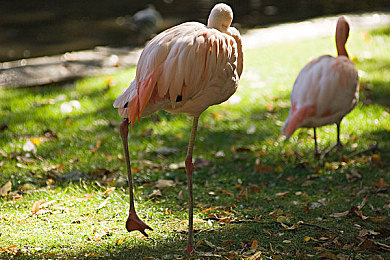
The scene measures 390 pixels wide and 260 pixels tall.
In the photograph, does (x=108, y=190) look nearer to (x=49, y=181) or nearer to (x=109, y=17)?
(x=49, y=181)

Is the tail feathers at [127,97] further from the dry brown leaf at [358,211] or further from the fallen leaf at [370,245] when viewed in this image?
the dry brown leaf at [358,211]

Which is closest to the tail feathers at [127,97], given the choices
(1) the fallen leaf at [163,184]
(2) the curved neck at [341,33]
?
(1) the fallen leaf at [163,184]

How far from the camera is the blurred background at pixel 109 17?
8539 millimetres

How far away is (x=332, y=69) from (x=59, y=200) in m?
2.58

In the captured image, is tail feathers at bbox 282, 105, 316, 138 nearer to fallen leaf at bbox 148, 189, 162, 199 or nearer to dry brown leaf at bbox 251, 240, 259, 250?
fallen leaf at bbox 148, 189, 162, 199

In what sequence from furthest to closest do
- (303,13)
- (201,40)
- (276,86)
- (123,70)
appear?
(303,13), (123,70), (276,86), (201,40)

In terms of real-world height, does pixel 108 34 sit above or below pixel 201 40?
below

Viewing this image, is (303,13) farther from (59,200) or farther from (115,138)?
(59,200)

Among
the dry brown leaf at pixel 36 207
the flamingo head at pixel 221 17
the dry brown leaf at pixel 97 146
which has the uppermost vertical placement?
the flamingo head at pixel 221 17

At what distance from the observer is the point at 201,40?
2873 mm

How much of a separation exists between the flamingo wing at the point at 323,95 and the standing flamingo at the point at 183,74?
1428mm

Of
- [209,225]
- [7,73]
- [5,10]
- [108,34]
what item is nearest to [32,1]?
[5,10]

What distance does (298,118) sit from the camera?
14.1ft

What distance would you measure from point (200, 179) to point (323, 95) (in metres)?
1.28
